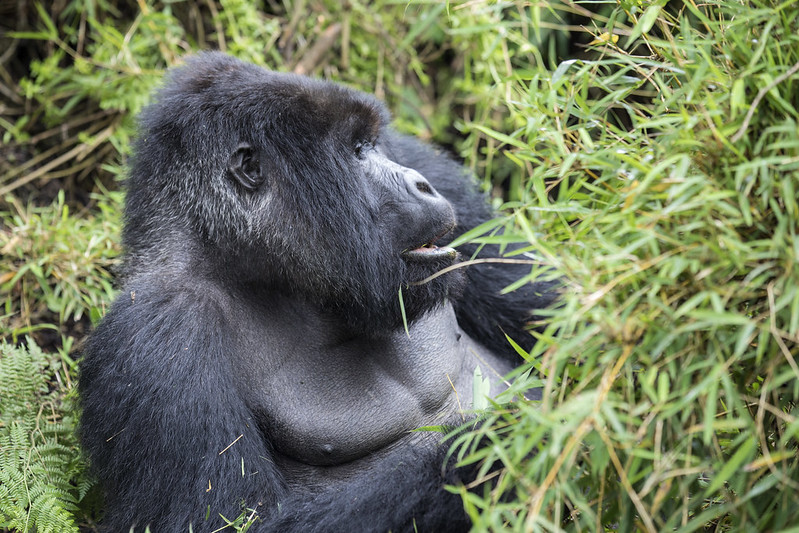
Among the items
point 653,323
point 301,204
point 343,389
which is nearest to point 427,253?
point 301,204

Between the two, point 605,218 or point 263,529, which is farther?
point 263,529

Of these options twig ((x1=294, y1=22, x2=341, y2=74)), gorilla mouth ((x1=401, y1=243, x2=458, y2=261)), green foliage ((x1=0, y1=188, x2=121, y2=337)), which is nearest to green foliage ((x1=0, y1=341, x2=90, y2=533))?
green foliage ((x1=0, y1=188, x2=121, y2=337))

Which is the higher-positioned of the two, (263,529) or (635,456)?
(635,456)

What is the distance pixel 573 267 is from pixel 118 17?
14.2 ft

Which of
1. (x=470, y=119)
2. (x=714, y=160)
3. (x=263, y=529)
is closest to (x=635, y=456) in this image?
(x=714, y=160)

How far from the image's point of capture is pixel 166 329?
2520 millimetres

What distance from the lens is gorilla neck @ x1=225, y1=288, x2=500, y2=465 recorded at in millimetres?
2691

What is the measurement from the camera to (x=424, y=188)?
2717mm

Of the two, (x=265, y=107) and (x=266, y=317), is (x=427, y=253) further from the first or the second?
(x=265, y=107)

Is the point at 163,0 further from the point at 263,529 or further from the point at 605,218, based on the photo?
the point at 605,218

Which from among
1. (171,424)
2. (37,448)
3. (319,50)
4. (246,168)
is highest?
(246,168)

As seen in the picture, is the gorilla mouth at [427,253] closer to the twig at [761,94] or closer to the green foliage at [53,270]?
the twig at [761,94]

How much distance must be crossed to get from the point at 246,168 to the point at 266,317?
20.7 inches

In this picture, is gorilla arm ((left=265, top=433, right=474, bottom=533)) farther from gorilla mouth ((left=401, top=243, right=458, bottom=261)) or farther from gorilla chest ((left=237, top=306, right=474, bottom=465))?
gorilla mouth ((left=401, top=243, right=458, bottom=261))
